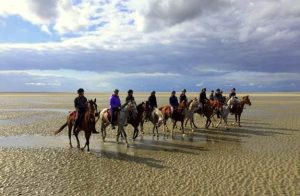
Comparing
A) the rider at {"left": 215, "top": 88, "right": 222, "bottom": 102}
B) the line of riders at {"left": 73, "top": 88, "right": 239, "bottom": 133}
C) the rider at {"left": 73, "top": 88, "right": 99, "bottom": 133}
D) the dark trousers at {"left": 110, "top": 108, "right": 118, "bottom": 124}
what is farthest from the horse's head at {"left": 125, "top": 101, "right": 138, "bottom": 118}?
the rider at {"left": 215, "top": 88, "right": 222, "bottom": 102}

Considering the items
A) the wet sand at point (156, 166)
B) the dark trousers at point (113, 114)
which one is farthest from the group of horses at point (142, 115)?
the wet sand at point (156, 166)

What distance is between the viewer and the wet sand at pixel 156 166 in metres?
10.7

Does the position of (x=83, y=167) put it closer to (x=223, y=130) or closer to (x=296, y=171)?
(x=296, y=171)

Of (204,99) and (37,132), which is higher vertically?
(204,99)

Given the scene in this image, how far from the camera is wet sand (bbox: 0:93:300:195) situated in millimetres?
10742

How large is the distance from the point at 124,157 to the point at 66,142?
5.02 meters

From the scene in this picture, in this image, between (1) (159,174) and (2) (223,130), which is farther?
(2) (223,130)

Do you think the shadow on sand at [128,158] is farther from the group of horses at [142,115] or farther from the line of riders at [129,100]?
the line of riders at [129,100]

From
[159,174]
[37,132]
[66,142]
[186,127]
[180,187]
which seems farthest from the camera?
[186,127]

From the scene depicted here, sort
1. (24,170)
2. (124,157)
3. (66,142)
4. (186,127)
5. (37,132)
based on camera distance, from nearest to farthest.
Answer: (24,170)
(124,157)
(66,142)
(37,132)
(186,127)

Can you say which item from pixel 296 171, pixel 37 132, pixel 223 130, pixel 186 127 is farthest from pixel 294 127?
pixel 37 132

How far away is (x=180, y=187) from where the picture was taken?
35.3ft

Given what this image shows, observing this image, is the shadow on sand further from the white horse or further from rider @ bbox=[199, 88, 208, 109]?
rider @ bbox=[199, 88, 208, 109]

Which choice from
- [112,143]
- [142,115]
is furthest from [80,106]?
[142,115]
